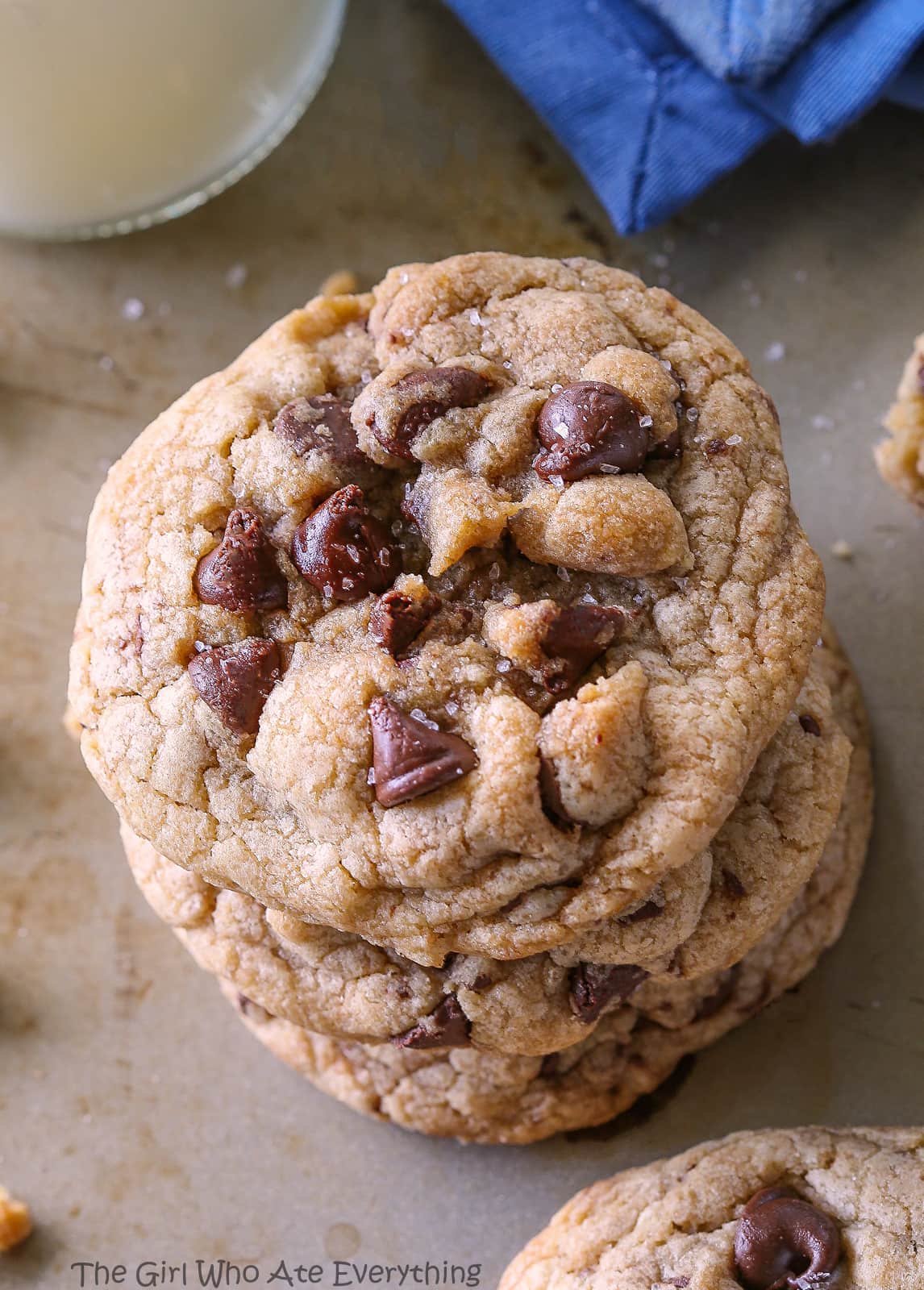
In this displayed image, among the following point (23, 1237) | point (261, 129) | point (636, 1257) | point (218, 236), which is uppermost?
point (261, 129)

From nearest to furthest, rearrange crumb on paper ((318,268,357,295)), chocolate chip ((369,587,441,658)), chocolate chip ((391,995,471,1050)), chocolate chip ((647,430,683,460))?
1. chocolate chip ((369,587,441,658))
2. chocolate chip ((647,430,683,460))
3. chocolate chip ((391,995,471,1050))
4. crumb on paper ((318,268,357,295))

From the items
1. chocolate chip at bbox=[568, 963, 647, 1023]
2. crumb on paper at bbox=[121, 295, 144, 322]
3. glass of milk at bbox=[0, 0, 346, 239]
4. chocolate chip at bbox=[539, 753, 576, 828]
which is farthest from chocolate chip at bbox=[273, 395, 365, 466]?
crumb on paper at bbox=[121, 295, 144, 322]

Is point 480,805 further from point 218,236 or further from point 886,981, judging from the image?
point 218,236

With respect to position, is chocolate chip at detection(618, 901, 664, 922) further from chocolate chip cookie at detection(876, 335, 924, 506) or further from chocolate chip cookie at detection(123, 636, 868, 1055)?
chocolate chip cookie at detection(876, 335, 924, 506)

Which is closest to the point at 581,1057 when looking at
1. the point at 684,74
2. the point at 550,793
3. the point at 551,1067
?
the point at 551,1067

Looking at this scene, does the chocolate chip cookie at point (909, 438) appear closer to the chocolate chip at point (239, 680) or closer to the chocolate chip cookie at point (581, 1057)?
the chocolate chip cookie at point (581, 1057)

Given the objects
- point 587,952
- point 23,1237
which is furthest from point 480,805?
point 23,1237

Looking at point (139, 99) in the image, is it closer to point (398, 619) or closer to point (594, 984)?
point (398, 619)
